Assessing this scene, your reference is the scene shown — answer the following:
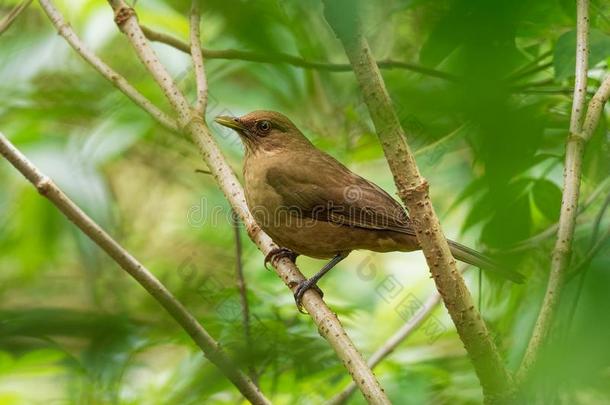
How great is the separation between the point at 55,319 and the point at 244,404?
2.54m

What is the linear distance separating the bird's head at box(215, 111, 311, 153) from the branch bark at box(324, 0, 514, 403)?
303 cm

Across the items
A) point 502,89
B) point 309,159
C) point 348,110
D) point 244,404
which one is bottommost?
point 502,89

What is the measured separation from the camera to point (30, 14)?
5.20m

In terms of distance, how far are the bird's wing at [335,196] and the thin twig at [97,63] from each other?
1060 mm

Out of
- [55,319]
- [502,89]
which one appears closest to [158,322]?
[55,319]

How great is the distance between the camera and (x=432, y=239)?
2.15 meters

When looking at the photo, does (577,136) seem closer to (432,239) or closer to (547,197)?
(547,197)

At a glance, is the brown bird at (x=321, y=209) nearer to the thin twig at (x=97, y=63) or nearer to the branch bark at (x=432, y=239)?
the thin twig at (x=97, y=63)

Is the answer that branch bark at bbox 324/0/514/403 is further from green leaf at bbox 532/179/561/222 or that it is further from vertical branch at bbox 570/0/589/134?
vertical branch at bbox 570/0/589/134

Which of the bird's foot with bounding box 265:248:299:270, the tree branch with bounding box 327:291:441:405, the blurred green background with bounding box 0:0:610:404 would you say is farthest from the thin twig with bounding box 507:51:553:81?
the bird's foot with bounding box 265:248:299:270

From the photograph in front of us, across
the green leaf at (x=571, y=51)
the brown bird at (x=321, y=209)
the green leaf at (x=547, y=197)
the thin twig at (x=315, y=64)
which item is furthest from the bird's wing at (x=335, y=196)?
the thin twig at (x=315, y=64)

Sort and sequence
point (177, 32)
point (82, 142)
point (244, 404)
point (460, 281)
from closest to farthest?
1. point (460, 281)
2. point (244, 404)
3. point (82, 142)
4. point (177, 32)

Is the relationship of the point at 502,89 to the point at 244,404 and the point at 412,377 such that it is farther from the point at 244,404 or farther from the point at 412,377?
the point at 244,404

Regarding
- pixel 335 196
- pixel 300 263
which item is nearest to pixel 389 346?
pixel 335 196
